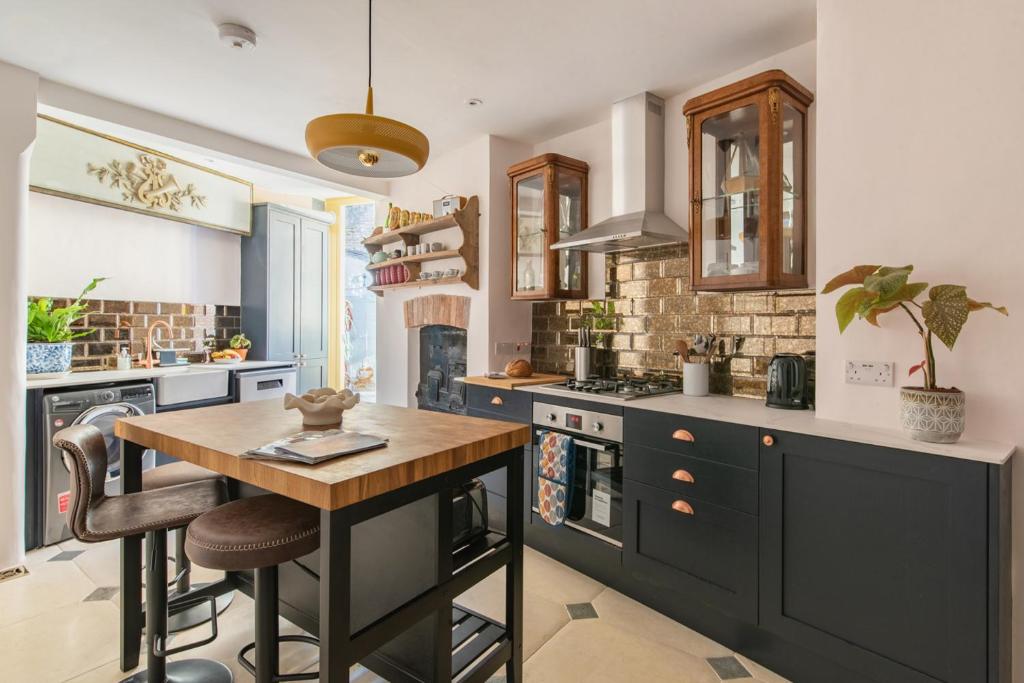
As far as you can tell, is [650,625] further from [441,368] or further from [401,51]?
[401,51]

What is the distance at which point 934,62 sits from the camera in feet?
5.90

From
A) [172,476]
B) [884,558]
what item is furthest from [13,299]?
[884,558]

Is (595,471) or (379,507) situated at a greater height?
(379,507)

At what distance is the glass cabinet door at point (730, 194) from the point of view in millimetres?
2459

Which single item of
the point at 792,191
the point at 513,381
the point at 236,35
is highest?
the point at 236,35

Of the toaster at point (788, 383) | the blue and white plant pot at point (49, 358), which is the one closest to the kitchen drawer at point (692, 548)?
the toaster at point (788, 383)

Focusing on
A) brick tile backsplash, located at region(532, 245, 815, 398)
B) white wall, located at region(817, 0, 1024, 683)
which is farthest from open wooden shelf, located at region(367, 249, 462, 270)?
white wall, located at region(817, 0, 1024, 683)

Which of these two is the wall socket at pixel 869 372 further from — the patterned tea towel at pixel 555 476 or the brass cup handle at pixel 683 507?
the patterned tea towel at pixel 555 476

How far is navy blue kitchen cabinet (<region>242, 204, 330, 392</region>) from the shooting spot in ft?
16.3

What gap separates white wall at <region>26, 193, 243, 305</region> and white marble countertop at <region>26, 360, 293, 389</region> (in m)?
0.70

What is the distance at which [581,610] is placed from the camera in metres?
2.48

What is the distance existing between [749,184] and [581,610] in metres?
2.26

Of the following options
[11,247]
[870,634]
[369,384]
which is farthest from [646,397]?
[369,384]

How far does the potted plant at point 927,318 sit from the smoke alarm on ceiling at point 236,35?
112 inches
